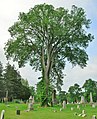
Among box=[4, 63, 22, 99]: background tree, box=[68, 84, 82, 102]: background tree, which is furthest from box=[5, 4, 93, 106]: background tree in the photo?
box=[68, 84, 82, 102]: background tree

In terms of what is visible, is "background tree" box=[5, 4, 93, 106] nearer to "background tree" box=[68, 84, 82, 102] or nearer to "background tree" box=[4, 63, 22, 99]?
"background tree" box=[4, 63, 22, 99]

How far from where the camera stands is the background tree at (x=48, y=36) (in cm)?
4409

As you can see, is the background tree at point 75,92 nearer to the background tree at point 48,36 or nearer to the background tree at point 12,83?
the background tree at point 12,83

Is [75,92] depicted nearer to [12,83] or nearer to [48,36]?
[12,83]

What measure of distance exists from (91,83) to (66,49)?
5648cm

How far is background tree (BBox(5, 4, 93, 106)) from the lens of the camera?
4409cm

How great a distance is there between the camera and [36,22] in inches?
1745

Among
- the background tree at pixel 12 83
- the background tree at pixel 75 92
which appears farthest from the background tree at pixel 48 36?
the background tree at pixel 75 92

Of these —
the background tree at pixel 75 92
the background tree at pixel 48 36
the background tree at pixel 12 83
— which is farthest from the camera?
the background tree at pixel 75 92

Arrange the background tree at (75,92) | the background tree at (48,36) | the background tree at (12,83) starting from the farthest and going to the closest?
the background tree at (75,92), the background tree at (12,83), the background tree at (48,36)

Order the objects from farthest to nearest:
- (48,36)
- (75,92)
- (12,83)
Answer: (75,92) → (12,83) → (48,36)

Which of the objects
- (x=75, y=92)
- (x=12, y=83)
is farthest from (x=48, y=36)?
(x=75, y=92)

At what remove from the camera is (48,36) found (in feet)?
148

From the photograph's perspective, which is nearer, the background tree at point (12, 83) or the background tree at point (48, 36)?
the background tree at point (48, 36)
